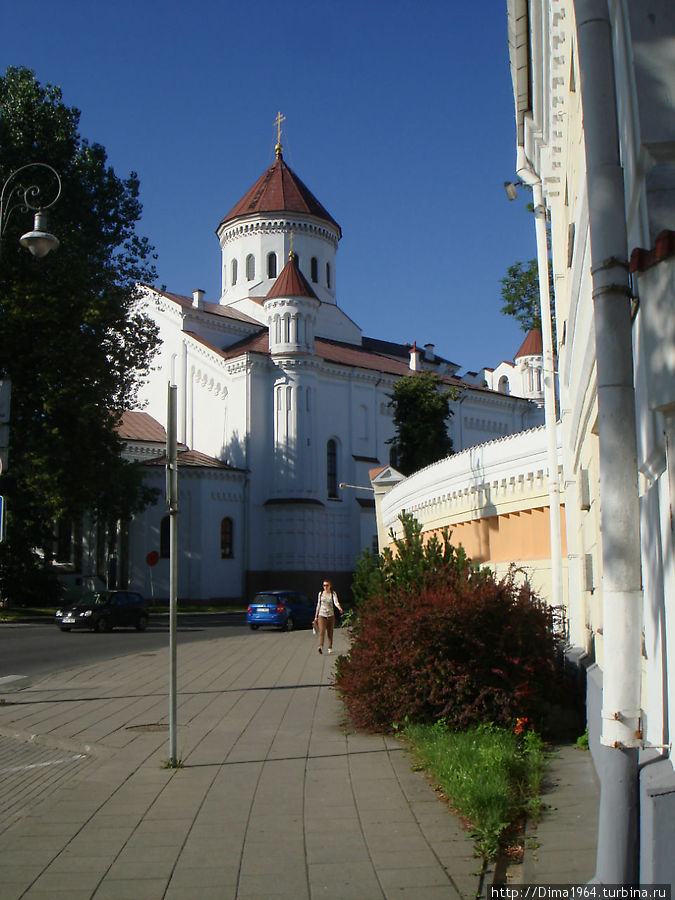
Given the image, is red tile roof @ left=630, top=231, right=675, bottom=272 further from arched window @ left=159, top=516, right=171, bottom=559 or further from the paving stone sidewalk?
arched window @ left=159, top=516, right=171, bottom=559

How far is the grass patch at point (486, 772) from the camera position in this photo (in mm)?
6195

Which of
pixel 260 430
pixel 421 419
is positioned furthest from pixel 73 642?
pixel 421 419

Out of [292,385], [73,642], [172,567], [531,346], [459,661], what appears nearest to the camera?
[172,567]

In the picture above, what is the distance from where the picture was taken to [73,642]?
26297 millimetres

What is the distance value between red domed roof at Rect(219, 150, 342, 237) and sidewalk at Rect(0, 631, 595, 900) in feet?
172

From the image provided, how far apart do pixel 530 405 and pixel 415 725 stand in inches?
2427

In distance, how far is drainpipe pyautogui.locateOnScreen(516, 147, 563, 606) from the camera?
13445mm

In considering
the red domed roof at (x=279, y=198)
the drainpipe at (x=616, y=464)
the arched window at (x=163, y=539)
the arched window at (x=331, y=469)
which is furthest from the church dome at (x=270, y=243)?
the drainpipe at (x=616, y=464)

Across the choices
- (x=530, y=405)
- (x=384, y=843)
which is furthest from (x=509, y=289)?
(x=530, y=405)

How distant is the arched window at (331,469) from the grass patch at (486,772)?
45816 mm

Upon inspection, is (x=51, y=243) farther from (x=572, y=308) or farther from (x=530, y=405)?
(x=530, y=405)

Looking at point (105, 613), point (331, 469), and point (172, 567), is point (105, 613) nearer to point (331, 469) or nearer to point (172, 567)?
point (172, 567)

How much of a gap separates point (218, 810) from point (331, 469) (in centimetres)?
4890

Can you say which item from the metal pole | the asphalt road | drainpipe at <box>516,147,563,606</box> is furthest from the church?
the metal pole
